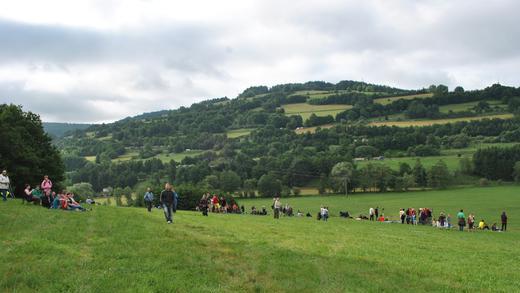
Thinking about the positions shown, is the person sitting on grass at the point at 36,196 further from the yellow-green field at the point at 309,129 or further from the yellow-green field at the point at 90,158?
the yellow-green field at the point at 90,158

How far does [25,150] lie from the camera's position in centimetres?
5809

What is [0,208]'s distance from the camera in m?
24.1

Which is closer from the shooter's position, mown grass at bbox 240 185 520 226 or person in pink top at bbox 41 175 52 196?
person in pink top at bbox 41 175 52 196

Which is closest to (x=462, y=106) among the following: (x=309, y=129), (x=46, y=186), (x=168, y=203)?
(x=309, y=129)

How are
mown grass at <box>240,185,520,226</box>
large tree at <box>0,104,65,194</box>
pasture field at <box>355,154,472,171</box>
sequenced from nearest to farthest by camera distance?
large tree at <box>0,104,65,194</box>, mown grass at <box>240,185,520,226</box>, pasture field at <box>355,154,472,171</box>

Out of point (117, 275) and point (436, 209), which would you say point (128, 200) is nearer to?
point (436, 209)

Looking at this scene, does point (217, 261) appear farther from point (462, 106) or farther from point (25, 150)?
point (462, 106)

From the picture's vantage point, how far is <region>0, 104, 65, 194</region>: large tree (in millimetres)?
55750

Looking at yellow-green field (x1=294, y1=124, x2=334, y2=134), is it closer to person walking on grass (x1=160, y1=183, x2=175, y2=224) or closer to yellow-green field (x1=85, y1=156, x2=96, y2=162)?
yellow-green field (x1=85, y1=156, x2=96, y2=162)

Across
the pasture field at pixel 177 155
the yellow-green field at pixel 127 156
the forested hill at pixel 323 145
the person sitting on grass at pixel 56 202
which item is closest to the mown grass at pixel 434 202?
the forested hill at pixel 323 145

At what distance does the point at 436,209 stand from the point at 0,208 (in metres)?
68.9

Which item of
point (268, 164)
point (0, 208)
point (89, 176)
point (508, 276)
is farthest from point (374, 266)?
point (89, 176)

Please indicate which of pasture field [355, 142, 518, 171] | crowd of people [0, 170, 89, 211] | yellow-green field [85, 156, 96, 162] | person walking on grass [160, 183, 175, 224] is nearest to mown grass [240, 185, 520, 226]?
pasture field [355, 142, 518, 171]

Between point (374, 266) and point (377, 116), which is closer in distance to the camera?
point (374, 266)
